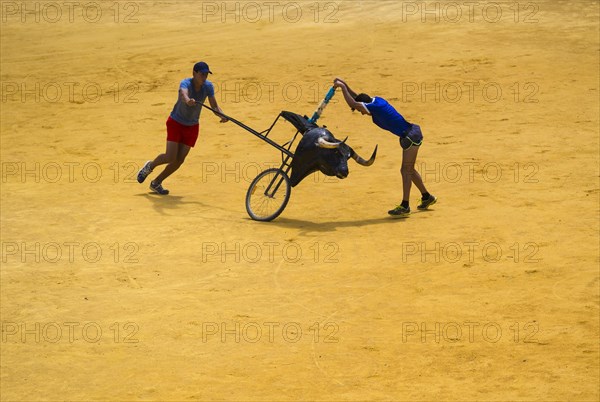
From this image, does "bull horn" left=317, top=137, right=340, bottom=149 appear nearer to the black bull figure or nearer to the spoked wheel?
the black bull figure

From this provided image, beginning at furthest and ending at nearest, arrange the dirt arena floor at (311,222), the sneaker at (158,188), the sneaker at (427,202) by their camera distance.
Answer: the sneaker at (158,188), the sneaker at (427,202), the dirt arena floor at (311,222)

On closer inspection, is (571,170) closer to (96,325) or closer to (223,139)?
(223,139)

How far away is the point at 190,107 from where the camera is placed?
15.8 metres

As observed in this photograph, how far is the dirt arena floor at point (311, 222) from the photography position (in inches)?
416

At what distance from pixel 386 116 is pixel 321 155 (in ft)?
3.44

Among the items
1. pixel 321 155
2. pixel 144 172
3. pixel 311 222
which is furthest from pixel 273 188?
pixel 144 172

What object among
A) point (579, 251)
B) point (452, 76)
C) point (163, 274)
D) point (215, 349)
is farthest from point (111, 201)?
point (452, 76)

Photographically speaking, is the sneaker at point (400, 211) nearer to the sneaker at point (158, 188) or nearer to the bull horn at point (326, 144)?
the bull horn at point (326, 144)

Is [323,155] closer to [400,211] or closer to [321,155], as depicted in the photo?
[321,155]

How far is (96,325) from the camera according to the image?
38.1ft

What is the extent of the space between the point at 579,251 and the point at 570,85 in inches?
348

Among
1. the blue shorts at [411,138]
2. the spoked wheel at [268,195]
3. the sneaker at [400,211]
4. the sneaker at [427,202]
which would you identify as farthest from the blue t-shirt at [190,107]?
the sneaker at [427,202]

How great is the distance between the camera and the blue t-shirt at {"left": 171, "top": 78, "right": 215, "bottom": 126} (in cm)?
1561

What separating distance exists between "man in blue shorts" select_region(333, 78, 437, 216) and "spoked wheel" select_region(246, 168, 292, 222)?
1440 mm
